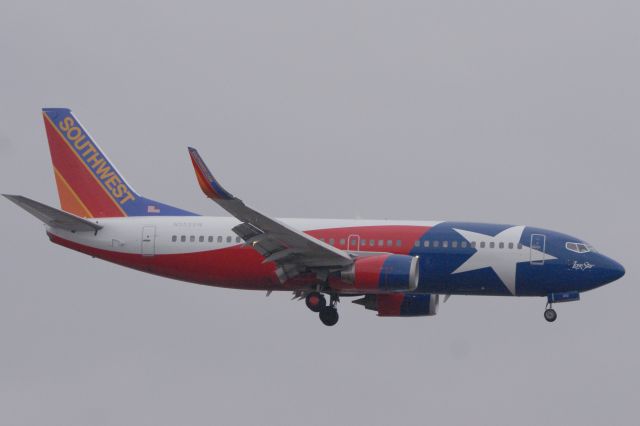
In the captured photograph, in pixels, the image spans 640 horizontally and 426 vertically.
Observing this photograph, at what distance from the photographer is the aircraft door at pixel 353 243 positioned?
186ft

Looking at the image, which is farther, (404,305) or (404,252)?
(404,305)

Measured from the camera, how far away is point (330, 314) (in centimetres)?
5772

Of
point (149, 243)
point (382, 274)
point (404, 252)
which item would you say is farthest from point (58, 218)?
point (404, 252)

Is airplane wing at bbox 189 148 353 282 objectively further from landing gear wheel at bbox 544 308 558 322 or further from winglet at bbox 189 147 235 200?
landing gear wheel at bbox 544 308 558 322

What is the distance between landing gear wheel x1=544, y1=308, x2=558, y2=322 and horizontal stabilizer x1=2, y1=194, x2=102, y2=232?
18362 mm

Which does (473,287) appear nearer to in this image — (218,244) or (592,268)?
(592,268)

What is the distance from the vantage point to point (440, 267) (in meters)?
56.1

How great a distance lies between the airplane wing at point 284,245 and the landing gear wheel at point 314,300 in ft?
3.62

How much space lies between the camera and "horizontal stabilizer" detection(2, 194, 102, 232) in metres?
56.2

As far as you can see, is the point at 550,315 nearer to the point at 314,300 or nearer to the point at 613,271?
the point at 613,271

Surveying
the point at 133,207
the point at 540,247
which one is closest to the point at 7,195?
the point at 133,207

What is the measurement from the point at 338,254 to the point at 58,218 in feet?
38.6

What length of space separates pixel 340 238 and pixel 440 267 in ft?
13.6

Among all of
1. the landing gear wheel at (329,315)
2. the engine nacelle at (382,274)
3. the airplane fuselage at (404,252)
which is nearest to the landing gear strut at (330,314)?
the landing gear wheel at (329,315)
